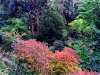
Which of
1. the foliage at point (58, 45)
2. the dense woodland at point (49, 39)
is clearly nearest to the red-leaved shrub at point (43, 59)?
the dense woodland at point (49, 39)

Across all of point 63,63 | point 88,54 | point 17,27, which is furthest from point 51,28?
point 63,63

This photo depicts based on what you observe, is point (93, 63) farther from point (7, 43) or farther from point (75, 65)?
point (7, 43)

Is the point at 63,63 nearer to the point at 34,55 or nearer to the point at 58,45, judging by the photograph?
the point at 34,55

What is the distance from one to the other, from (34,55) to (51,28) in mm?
8282

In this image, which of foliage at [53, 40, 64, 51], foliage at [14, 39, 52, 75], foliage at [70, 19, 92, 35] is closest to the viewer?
foliage at [14, 39, 52, 75]

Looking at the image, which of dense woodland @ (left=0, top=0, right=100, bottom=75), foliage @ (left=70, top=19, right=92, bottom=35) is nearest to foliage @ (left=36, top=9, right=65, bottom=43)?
dense woodland @ (left=0, top=0, right=100, bottom=75)

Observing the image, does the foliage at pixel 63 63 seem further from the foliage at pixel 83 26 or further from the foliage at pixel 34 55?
the foliage at pixel 83 26

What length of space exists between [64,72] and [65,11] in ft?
43.8

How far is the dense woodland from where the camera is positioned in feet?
34.9

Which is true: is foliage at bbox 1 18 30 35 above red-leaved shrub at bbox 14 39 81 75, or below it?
below

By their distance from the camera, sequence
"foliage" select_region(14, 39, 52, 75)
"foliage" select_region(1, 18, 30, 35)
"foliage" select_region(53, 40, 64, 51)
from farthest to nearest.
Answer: "foliage" select_region(1, 18, 30, 35)
"foliage" select_region(53, 40, 64, 51)
"foliage" select_region(14, 39, 52, 75)

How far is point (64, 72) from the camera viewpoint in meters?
11.0

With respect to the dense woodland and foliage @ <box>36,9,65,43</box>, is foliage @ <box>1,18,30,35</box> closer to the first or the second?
the dense woodland

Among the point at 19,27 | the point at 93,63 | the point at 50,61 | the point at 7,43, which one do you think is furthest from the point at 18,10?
the point at 50,61
